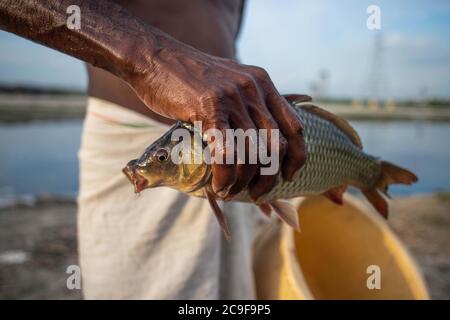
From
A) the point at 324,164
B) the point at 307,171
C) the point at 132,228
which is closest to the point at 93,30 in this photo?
the point at 307,171

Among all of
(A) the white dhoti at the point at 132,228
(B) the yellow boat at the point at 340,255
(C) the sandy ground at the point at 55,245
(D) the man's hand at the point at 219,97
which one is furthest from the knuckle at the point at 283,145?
(C) the sandy ground at the point at 55,245

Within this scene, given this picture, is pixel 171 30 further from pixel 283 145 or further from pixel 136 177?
pixel 283 145

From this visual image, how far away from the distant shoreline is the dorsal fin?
15.9 metres

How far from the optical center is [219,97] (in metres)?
1.15

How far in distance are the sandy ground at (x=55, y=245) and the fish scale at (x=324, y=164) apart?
3157 millimetres

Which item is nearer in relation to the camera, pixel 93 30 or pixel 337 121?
pixel 93 30

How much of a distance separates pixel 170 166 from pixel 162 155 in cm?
4

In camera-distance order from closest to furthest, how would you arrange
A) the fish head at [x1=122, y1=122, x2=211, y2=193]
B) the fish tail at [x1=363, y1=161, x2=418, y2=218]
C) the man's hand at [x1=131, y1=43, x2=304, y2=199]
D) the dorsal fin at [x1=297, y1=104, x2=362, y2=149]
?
the man's hand at [x1=131, y1=43, x2=304, y2=199] → the fish head at [x1=122, y1=122, x2=211, y2=193] → the dorsal fin at [x1=297, y1=104, x2=362, y2=149] → the fish tail at [x1=363, y1=161, x2=418, y2=218]

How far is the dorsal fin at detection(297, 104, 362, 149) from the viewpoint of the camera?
169cm

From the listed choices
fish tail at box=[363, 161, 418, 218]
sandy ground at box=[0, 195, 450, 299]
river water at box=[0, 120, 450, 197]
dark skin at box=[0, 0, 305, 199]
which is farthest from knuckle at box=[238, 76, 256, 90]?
river water at box=[0, 120, 450, 197]

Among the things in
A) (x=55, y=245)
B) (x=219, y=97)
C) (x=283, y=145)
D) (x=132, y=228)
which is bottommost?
(x=55, y=245)

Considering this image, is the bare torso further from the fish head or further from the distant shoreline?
the distant shoreline

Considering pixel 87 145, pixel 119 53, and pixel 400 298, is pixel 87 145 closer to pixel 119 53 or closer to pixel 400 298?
pixel 119 53
